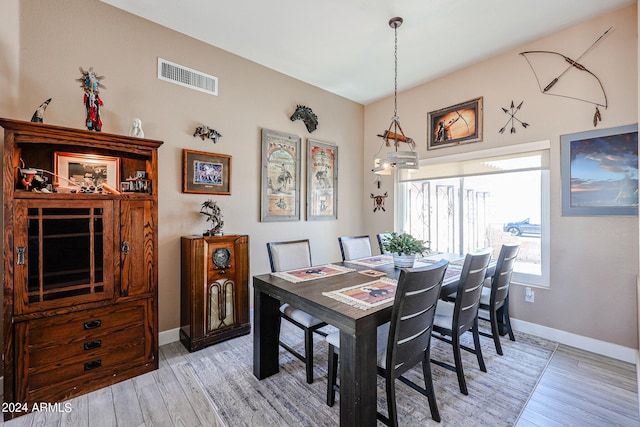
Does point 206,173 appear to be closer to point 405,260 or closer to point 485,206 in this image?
point 405,260

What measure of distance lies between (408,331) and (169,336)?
7.96 ft

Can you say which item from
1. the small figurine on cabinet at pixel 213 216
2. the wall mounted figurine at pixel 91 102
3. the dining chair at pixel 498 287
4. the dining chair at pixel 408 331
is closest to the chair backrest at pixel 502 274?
the dining chair at pixel 498 287

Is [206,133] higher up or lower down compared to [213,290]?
higher up

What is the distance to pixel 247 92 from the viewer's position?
334cm

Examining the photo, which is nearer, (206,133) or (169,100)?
(169,100)

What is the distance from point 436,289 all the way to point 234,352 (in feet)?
6.41

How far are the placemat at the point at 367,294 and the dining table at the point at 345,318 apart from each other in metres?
0.02

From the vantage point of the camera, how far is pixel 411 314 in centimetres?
153

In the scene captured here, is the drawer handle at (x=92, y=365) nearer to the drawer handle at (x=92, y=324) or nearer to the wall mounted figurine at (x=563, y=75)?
the drawer handle at (x=92, y=324)

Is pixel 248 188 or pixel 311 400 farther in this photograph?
pixel 248 188

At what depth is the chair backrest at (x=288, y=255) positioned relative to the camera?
254cm

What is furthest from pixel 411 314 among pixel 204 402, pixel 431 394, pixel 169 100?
pixel 169 100

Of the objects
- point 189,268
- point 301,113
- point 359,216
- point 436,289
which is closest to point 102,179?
point 189,268

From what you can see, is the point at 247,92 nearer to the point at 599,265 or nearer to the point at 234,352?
the point at 234,352
